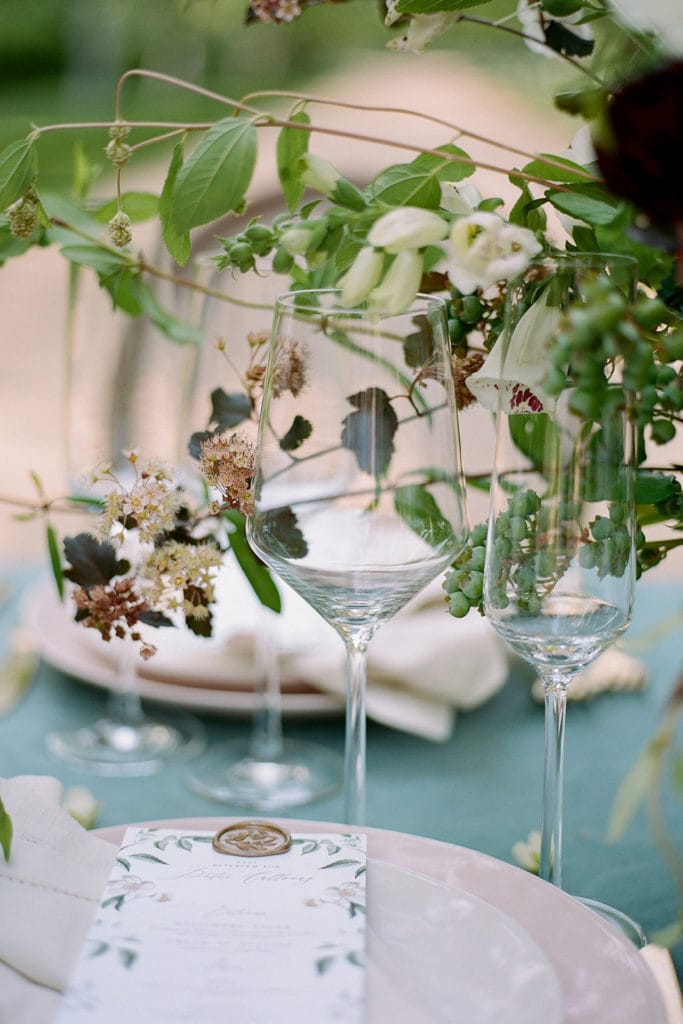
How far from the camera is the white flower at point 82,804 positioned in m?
0.69

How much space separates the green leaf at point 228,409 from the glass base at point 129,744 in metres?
0.34

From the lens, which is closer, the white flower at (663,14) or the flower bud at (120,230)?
the white flower at (663,14)

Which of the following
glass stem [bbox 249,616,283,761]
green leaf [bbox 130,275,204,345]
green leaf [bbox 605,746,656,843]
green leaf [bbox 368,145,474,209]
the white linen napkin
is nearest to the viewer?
green leaf [bbox 605,746,656,843]

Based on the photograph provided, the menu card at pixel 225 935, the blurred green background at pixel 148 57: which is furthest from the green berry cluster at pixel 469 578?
the blurred green background at pixel 148 57

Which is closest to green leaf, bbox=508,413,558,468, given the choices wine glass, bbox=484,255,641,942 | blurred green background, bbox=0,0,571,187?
wine glass, bbox=484,255,641,942

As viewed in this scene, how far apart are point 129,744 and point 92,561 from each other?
0.41 meters

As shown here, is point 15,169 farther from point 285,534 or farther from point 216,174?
point 285,534

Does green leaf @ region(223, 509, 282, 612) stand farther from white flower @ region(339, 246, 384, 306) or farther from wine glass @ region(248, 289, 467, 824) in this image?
white flower @ region(339, 246, 384, 306)

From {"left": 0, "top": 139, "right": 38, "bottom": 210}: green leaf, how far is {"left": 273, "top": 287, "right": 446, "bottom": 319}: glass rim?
0.14 m

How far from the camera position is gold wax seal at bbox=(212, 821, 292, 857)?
0.45 m

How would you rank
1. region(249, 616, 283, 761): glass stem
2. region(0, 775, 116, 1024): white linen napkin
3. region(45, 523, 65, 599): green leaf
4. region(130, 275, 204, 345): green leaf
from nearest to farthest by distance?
region(0, 775, 116, 1024): white linen napkin
region(45, 523, 65, 599): green leaf
region(130, 275, 204, 345): green leaf
region(249, 616, 283, 761): glass stem

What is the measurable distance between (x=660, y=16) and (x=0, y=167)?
31 cm

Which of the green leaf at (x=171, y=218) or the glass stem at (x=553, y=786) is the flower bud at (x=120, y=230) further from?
the glass stem at (x=553, y=786)

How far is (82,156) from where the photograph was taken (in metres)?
0.85
